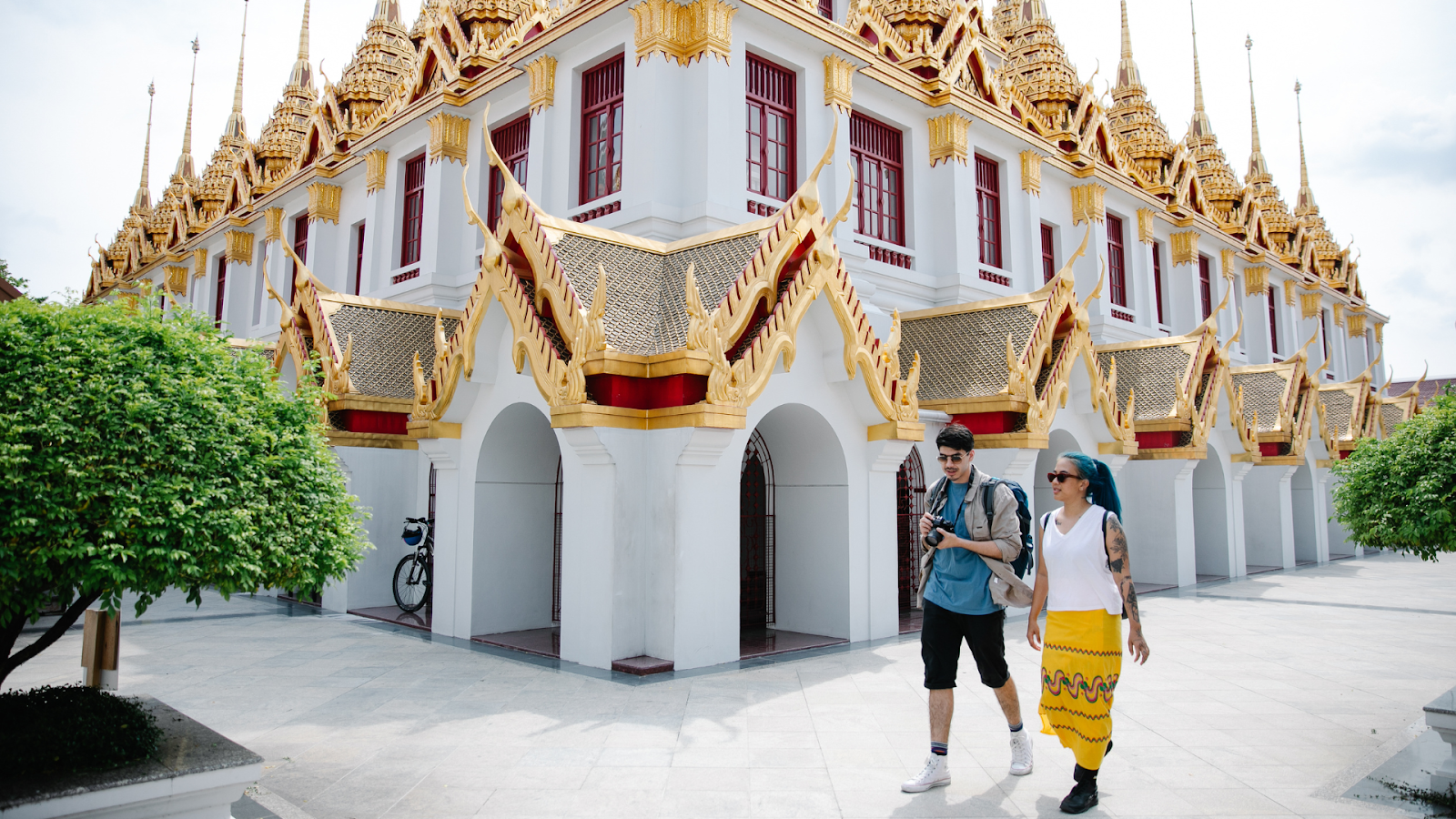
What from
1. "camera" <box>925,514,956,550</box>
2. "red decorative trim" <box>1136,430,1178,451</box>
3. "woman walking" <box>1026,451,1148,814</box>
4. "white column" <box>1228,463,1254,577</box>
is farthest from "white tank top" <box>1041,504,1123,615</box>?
"white column" <box>1228,463,1254,577</box>

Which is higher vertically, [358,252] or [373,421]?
[358,252]

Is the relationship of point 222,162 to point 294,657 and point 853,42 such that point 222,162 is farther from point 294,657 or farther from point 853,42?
point 294,657

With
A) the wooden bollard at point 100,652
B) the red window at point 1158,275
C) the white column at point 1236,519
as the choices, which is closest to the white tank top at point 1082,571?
the wooden bollard at point 100,652

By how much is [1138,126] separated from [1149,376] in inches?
417

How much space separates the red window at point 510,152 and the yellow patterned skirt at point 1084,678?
11799 millimetres

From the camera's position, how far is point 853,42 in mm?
13320

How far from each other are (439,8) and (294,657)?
12167 millimetres

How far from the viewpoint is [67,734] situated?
3979 millimetres

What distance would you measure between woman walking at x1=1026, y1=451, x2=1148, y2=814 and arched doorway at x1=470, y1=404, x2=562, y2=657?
235 inches

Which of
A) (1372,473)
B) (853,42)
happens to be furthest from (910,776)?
(853,42)

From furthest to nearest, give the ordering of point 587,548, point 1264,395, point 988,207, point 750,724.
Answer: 1. point 1264,395
2. point 988,207
3. point 587,548
4. point 750,724

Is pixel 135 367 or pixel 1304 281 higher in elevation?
pixel 1304 281

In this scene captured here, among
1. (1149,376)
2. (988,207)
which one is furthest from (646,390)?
(1149,376)

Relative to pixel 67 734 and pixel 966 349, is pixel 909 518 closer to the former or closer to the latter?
pixel 966 349
